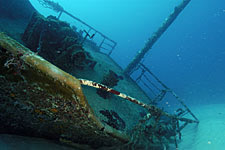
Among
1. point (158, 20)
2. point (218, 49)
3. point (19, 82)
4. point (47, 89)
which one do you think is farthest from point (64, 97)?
point (158, 20)

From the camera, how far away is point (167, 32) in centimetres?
13888

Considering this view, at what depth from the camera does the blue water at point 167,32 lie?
103125 mm

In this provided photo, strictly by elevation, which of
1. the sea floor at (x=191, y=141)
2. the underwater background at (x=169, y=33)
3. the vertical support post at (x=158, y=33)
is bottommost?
the sea floor at (x=191, y=141)

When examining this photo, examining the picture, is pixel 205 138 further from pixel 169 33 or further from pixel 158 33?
pixel 169 33

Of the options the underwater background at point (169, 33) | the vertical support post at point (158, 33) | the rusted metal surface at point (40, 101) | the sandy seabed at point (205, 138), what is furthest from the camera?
the underwater background at point (169, 33)

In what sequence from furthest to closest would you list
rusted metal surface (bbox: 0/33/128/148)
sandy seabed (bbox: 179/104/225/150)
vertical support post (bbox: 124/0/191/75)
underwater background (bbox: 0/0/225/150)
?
underwater background (bbox: 0/0/225/150) → vertical support post (bbox: 124/0/191/75) → sandy seabed (bbox: 179/104/225/150) → rusted metal surface (bbox: 0/33/128/148)

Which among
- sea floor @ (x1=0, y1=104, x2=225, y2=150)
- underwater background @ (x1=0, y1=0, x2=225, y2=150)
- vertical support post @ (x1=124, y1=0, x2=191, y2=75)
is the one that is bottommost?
sea floor @ (x1=0, y1=104, x2=225, y2=150)

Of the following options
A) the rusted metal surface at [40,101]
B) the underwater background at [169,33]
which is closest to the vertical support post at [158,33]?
the rusted metal surface at [40,101]

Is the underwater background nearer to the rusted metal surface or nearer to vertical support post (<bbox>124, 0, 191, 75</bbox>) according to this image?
vertical support post (<bbox>124, 0, 191, 75</bbox>)

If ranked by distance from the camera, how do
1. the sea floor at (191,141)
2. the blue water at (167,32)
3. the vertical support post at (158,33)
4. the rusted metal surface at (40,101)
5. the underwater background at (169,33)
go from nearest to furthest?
1. the rusted metal surface at (40,101)
2. the sea floor at (191,141)
3. the vertical support post at (158,33)
4. the underwater background at (169,33)
5. the blue water at (167,32)

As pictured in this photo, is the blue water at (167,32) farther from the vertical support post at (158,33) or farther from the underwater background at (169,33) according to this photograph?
the vertical support post at (158,33)

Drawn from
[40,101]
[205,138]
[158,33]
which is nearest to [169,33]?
[158,33]

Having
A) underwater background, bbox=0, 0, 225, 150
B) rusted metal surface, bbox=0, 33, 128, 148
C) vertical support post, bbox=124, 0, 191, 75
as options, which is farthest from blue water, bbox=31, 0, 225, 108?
rusted metal surface, bbox=0, 33, 128, 148

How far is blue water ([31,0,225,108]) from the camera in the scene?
4060 inches
